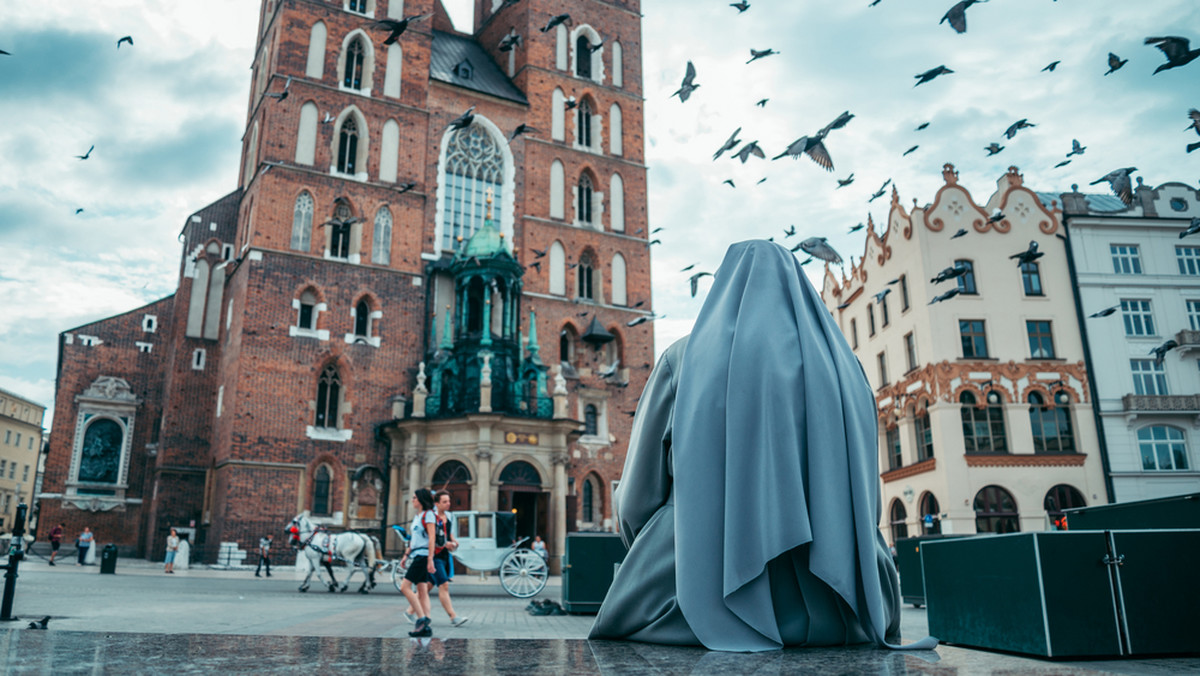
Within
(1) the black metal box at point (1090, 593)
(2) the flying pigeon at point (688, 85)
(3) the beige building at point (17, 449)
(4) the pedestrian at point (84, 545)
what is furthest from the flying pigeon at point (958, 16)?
(3) the beige building at point (17, 449)

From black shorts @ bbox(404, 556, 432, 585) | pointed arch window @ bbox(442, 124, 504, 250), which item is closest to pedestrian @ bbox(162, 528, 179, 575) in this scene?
pointed arch window @ bbox(442, 124, 504, 250)

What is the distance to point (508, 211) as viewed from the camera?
104ft

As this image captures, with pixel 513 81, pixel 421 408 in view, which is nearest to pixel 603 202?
pixel 513 81

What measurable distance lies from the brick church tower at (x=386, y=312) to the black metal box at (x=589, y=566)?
12.8 metres

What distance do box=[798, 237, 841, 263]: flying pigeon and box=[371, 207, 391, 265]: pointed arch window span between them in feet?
62.0

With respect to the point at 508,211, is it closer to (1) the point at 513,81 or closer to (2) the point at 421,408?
(1) the point at 513,81

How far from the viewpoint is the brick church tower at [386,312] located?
25.9 m

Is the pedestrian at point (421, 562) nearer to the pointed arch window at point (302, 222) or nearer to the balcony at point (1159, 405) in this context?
the pointed arch window at point (302, 222)

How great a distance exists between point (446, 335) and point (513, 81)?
1247 centimetres

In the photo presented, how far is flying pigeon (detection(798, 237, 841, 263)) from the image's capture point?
→ 12.9 m

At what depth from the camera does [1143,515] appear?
7414 millimetres

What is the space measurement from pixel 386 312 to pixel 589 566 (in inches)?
715

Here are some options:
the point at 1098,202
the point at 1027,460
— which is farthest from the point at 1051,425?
the point at 1098,202

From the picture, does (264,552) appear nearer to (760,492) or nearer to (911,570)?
(911,570)
